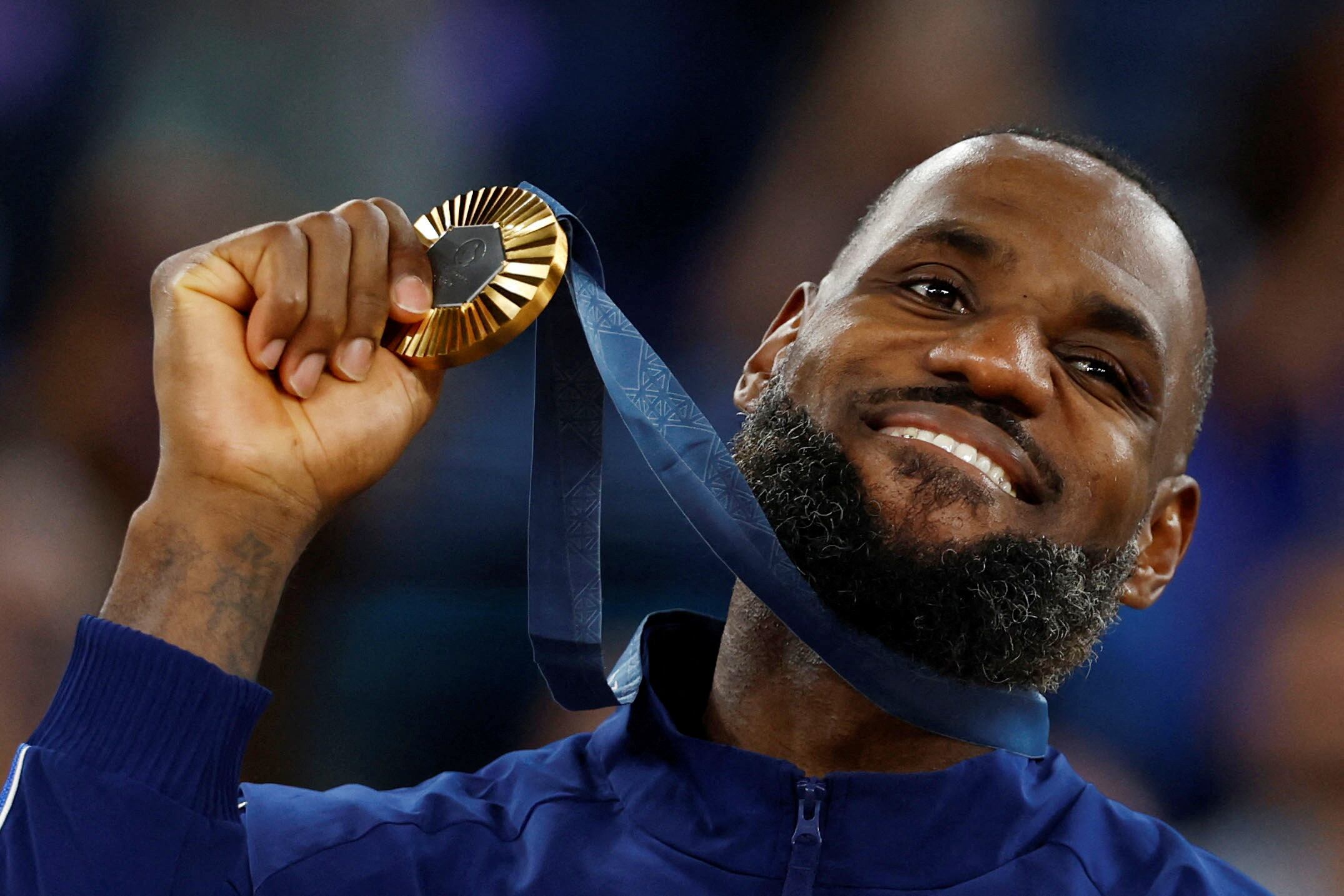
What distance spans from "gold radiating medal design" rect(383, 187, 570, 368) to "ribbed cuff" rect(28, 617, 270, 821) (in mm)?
471

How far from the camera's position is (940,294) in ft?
6.75

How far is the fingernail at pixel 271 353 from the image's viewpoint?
1610mm

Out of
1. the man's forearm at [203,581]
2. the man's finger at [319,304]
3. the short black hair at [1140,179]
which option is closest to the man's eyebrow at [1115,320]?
the short black hair at [1140,179]

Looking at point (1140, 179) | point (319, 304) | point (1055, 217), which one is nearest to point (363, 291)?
point (319, 304)

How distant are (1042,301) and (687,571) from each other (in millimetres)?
1483

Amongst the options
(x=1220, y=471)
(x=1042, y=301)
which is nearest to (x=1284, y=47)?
(x=1220, y=471)

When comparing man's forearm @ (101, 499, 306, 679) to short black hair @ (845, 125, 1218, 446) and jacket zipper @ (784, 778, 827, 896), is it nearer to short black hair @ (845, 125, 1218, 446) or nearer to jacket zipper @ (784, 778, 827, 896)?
jacket zipper @ (784, 778, 827, 896)

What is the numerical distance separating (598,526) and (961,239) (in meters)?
0.71

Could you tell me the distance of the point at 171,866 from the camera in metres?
1.43

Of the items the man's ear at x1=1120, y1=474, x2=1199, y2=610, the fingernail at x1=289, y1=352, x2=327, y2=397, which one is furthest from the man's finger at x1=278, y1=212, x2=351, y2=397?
the man's ear at x1=1120, y1=474, x2=1199, y2=610

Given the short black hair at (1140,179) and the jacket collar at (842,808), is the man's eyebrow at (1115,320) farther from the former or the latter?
the jacket collar at (842,808)

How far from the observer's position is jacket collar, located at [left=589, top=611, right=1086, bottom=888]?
181 cm

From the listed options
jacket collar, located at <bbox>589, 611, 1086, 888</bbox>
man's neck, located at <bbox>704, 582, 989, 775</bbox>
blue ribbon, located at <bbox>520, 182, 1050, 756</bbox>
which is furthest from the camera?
man's neck, located at <bbox>704, 582, 989, 775</bbox>

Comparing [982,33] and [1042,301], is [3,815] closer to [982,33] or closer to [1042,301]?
[1042,301]
